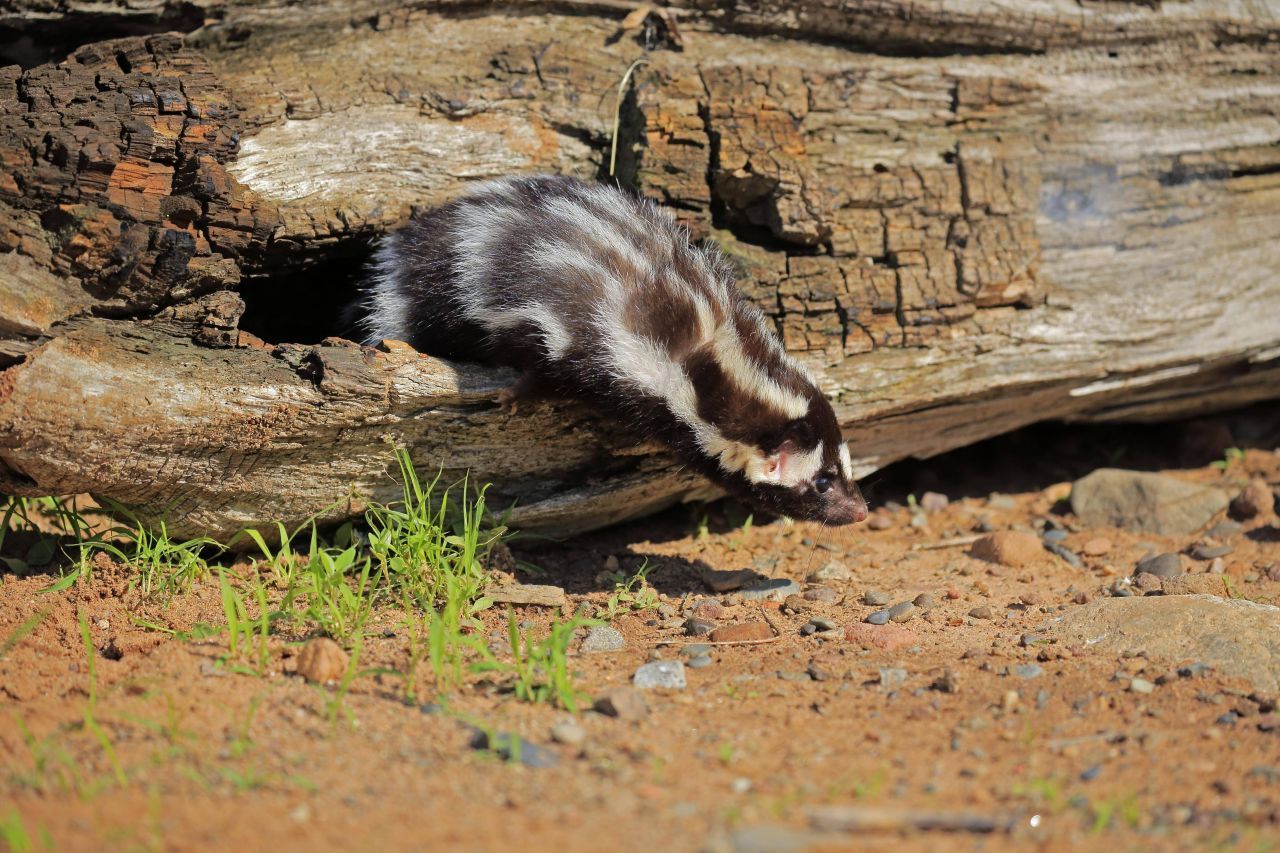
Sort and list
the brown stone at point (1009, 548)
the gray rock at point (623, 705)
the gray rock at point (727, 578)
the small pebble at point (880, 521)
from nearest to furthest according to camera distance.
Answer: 1. the gray rock at point (623, 705)
2. the gray rock at point (727, 578)
3. the brown stone at point (1009, 548)
4. the small pebble at point (880, 521)

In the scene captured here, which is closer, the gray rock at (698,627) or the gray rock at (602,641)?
the gray rock at (602,641)

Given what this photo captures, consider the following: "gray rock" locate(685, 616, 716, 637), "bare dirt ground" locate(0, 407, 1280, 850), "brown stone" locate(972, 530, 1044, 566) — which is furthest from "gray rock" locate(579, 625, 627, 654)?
"brown stone" locate(972, 530, 1044, 566)

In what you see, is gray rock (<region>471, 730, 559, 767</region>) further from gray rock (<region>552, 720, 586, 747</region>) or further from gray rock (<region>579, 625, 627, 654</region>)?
gray rock (<region>579, 625, 627, 654</region>)

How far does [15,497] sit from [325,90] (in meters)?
1.99

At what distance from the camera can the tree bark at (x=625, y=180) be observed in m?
3.96

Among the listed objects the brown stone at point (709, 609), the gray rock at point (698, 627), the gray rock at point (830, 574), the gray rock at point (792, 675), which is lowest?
the gray rock at point (830, 574)

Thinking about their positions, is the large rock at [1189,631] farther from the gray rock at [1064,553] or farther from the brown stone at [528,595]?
the brown stone at [528,595]

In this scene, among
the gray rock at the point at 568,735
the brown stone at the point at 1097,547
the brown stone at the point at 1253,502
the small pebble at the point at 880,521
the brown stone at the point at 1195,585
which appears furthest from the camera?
the small pebble at the point at 880,521

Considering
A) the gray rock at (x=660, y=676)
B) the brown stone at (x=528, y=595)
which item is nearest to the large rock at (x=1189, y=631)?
the gray rock at (x=660, y=676)

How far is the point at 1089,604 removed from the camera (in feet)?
14.0

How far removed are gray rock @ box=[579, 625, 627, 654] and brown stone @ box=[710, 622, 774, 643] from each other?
0.34 meters

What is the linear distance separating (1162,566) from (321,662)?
11.3 feet

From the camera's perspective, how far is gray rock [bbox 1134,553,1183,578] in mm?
4734

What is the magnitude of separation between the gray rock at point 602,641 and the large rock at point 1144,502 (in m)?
2.69
